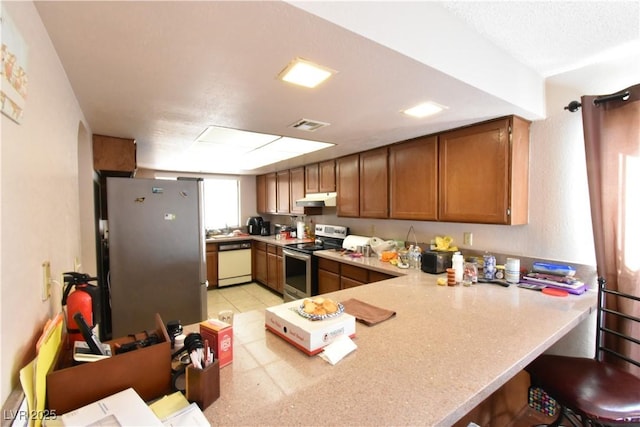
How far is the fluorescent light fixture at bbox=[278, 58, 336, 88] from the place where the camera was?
121 centimetres

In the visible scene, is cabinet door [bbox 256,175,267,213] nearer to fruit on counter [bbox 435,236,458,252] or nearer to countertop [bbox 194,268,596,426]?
fruit on counter [bbox 435,236,458,252]

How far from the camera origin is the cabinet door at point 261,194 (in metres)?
5.41

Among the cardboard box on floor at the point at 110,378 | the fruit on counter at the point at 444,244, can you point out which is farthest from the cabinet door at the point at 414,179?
the cardboard box on floor at the point at 110,378

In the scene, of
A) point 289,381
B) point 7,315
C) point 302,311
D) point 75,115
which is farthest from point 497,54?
point 75,115

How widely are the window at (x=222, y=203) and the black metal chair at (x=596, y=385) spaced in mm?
5071

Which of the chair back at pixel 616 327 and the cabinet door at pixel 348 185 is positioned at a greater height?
the cabinet door at pixel 348 185

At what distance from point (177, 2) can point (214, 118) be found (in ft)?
3.85

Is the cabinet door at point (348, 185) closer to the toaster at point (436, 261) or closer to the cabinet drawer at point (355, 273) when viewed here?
the cabinet drawer at point (355, 273)

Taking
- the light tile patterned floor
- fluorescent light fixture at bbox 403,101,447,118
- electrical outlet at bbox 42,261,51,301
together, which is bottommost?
the light tile patterned floor

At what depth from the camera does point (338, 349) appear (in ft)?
3.61

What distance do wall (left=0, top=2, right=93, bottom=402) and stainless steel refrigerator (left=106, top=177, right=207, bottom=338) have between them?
38.1 inches

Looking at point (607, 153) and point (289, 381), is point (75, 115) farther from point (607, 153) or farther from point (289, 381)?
point (607, 153)

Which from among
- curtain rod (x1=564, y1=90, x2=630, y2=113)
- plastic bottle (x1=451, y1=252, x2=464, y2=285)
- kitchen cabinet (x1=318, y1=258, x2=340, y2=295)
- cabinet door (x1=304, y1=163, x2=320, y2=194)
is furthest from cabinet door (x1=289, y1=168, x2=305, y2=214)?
curtain rod (x1=564, y1=90, x2=630, y2=113)

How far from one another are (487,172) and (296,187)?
2824 millimetres
